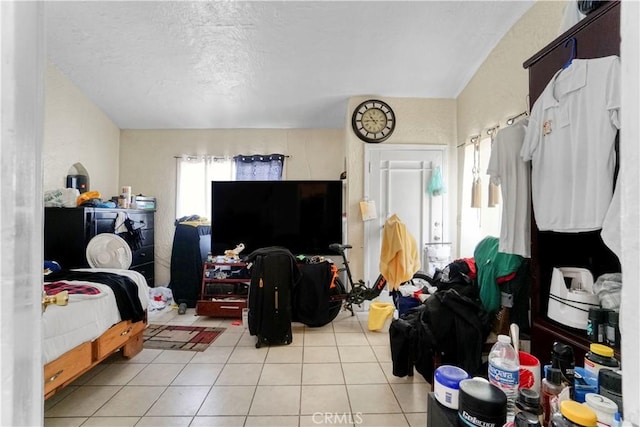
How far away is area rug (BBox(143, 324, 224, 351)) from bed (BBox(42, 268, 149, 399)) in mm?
242

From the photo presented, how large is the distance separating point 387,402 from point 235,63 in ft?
10.1

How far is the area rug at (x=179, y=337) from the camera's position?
8.46 ft

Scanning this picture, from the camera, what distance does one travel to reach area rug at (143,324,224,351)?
2580mm

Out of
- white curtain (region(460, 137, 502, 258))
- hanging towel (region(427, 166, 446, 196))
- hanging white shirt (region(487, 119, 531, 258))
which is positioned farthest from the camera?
hanging towel (region(427, 166, 446, 196))

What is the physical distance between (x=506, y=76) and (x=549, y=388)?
8.24 ft

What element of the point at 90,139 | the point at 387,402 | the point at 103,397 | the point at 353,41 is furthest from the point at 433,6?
the point at 90,139

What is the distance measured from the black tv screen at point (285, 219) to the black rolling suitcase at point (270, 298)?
29.4 inches

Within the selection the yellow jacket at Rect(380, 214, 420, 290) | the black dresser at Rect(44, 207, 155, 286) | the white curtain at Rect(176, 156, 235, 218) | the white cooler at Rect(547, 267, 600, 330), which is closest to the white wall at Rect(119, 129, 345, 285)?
the white curtain at Rect(176, 156, 235, 218)

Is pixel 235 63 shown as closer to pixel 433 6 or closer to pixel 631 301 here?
pixel 433 6

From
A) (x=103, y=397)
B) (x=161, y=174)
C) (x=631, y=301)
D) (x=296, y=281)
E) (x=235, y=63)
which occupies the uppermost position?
(x=235, y=63)

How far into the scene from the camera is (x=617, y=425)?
1.87 feet

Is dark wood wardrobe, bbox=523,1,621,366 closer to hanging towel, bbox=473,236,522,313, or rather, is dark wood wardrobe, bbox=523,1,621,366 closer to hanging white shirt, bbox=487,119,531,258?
hanging white shirt, bbox=487,119,531,258

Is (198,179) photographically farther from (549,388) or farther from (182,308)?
(549,388)

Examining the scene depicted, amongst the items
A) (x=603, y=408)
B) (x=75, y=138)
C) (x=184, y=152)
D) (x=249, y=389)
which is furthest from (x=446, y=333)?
(x=75, y=138)
